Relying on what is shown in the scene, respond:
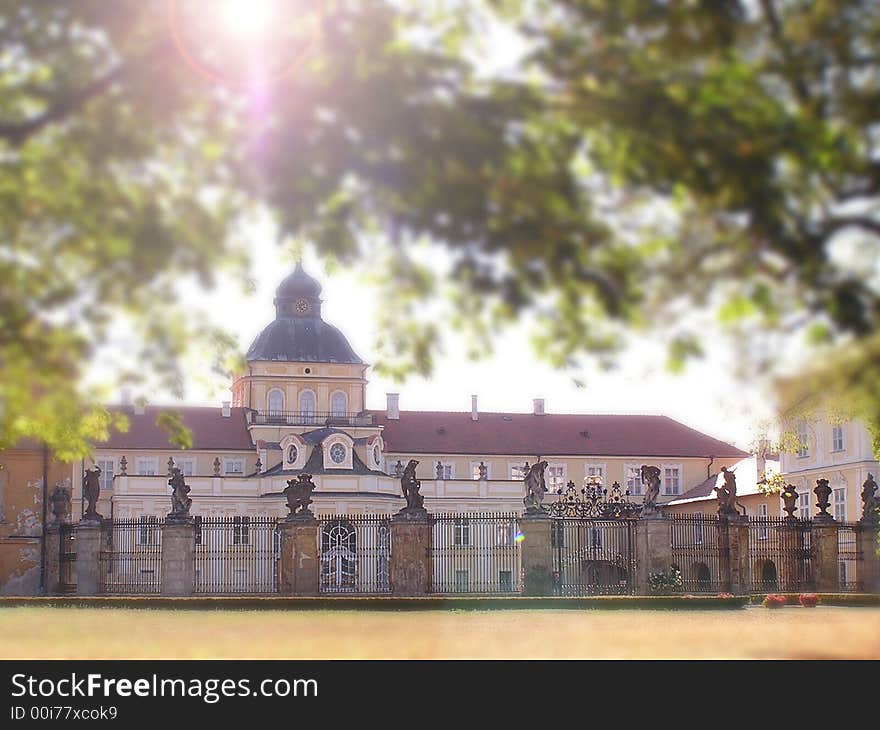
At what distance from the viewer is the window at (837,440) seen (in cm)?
5278

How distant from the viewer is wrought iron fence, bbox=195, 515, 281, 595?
3878 cm

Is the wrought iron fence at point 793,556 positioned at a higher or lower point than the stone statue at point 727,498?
lower

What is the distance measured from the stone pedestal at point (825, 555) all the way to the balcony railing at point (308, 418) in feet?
133

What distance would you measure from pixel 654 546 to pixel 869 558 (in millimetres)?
6839

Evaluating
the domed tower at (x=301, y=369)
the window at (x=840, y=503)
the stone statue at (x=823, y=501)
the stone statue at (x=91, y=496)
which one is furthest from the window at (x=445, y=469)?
the stone statue at (x=91, y=496)

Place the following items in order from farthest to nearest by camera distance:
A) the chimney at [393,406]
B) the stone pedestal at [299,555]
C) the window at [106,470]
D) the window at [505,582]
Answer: the chimney at [393,406], the window at [106,470], the window at [505,582], the stone pedestal at [299,555]

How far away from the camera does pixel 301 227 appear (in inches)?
472

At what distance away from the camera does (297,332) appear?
252 ft

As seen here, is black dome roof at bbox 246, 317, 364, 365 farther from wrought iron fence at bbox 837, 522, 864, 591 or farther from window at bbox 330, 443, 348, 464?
wrought iron fence at bbox 837, 522, 864, 591

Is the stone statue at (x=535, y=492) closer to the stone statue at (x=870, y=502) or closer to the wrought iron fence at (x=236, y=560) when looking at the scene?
the wrought iron fence at (x=236, y=560)

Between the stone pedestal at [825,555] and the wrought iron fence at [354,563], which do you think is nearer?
the stone pedestal at [825,555]

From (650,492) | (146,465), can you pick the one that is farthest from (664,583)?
(146,465)

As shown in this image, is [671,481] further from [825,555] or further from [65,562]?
[65,562]

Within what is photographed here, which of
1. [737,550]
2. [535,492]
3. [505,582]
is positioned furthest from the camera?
[505,582]
